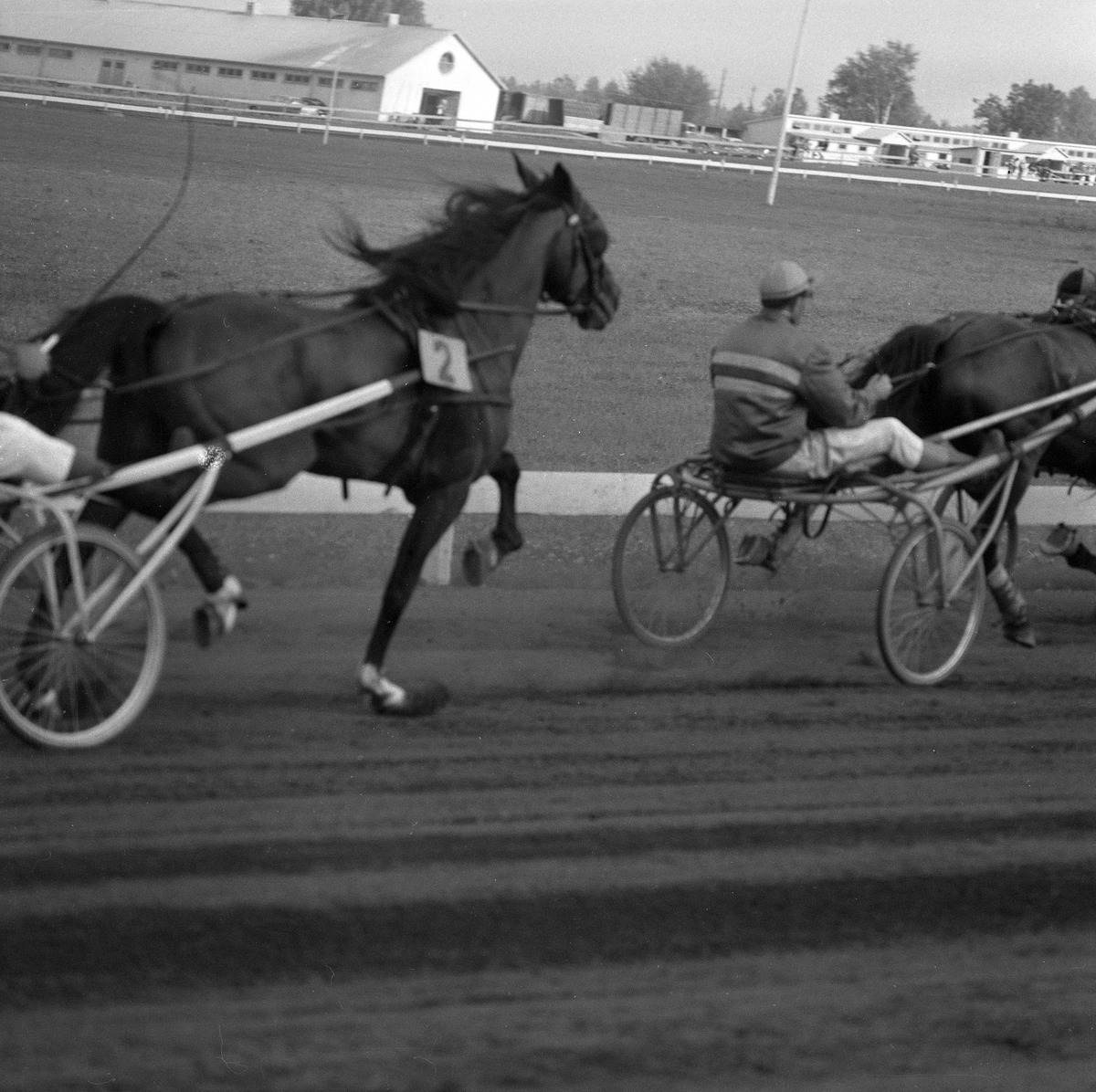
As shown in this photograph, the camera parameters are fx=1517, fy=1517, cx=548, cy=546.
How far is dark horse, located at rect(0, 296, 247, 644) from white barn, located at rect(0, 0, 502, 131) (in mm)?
3370

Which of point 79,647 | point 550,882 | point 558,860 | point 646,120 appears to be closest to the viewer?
point 550,882

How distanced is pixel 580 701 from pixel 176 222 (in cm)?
1209

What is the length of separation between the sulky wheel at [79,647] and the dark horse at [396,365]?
308 mm

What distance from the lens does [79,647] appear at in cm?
457

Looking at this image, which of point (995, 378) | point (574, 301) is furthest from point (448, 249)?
point (995, 378)

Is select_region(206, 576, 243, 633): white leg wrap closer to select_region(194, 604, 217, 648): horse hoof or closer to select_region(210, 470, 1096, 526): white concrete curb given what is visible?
select_region(194, 604, 217, 648): horse hoof

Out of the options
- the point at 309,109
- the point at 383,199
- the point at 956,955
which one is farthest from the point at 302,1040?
the point at 309,109

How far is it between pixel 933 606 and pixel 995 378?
48.6 inches

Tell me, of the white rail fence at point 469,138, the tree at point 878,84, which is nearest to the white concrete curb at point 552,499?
the white rail fence at point 469,138

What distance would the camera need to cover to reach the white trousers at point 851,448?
6.19 meters

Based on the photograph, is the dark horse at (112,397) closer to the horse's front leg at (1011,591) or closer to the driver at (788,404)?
the driver at (788,404)

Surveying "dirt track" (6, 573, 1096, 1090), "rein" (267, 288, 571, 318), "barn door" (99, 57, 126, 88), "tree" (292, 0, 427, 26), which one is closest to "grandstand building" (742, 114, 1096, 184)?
"tree" (292, 0, 427, 26)

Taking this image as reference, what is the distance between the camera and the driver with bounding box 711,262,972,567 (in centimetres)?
602

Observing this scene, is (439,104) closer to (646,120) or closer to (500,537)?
(646,120)
